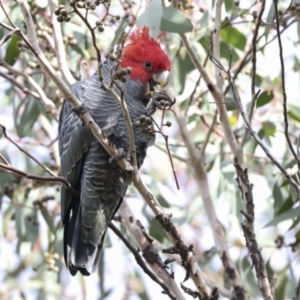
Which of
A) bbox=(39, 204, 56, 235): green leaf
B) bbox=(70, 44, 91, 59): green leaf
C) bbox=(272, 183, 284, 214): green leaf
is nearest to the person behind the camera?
bbox=(272, 183, 284, 214): green leaf

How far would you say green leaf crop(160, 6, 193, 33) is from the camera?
8.48ft

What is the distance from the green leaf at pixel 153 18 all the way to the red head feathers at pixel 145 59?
0.67 meters

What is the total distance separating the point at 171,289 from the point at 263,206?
54.1 inches

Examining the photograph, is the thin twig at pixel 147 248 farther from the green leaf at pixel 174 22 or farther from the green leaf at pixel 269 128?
the green leaf at pixel 269 128

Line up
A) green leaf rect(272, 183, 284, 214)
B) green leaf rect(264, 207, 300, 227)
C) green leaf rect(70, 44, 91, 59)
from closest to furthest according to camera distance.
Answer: green leaf rect(264, 207, 300, 227) → green leaf rect(272, 183, 284, 214) → green leaf rect(70, 44, 91, 59)

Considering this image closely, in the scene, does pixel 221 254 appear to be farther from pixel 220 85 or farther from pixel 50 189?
pixel 50 189

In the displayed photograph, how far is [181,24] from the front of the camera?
8.55 feet

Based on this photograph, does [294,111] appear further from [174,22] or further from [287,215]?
[174,22]

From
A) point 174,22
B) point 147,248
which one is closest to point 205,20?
point 174,22

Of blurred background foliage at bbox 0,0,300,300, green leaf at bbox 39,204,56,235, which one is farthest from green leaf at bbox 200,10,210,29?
green leaf at bbox 39,204,56,235

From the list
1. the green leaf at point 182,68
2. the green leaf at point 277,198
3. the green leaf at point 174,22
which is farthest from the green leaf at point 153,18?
the green leaf at point 277,198

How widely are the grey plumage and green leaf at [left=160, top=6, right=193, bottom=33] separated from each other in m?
0.41

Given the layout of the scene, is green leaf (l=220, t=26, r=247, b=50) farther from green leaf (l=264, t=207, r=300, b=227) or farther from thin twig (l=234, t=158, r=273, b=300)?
thin twig (l=234, t=158, r=273, b=300)

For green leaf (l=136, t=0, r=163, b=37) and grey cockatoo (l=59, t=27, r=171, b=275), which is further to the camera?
grey cockatoo (l=59, t=27, r=171, b=275)
